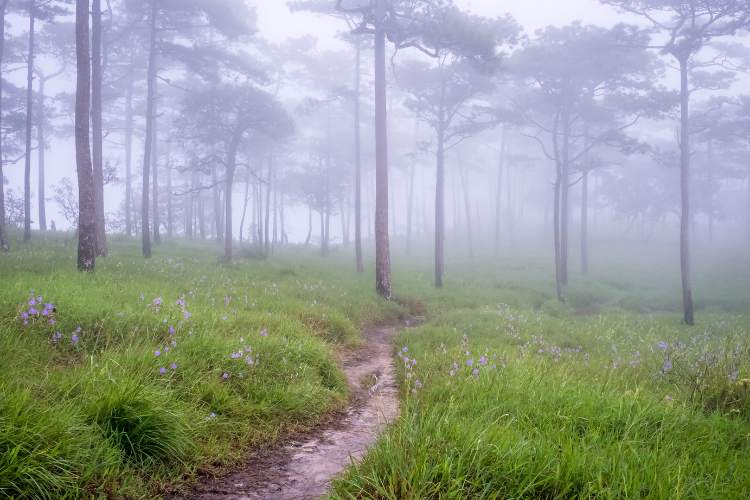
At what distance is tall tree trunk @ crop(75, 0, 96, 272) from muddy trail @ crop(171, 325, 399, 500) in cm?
732

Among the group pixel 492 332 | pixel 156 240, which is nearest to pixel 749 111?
pixel 492 332

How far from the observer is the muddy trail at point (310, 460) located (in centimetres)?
305

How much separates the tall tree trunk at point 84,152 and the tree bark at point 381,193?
7.73 m

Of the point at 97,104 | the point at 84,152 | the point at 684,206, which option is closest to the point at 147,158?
the point at 97,104

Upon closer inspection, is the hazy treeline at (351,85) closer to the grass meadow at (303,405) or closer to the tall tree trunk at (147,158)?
the tall tree trunk at (147,158)

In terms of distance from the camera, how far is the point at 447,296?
51.4 feet

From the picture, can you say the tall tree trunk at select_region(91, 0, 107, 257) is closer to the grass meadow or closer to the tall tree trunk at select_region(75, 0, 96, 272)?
the tall tree trunk at select_region(75, 0, 96, 272)

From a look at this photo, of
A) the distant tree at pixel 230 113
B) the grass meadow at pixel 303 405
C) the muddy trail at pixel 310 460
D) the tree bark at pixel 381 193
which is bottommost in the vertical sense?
the muddy trail at pixel 310 460

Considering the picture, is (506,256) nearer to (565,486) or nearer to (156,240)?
(156,240)

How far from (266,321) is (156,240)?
18.3 m

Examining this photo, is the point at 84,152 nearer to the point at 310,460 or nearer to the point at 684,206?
the point at 310,460

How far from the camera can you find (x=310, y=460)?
367 centimetres

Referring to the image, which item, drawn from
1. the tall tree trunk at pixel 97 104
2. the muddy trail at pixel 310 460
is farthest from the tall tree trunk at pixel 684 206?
the tall tree trunk at pixel 97 104

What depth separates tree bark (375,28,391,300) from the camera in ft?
45.1
